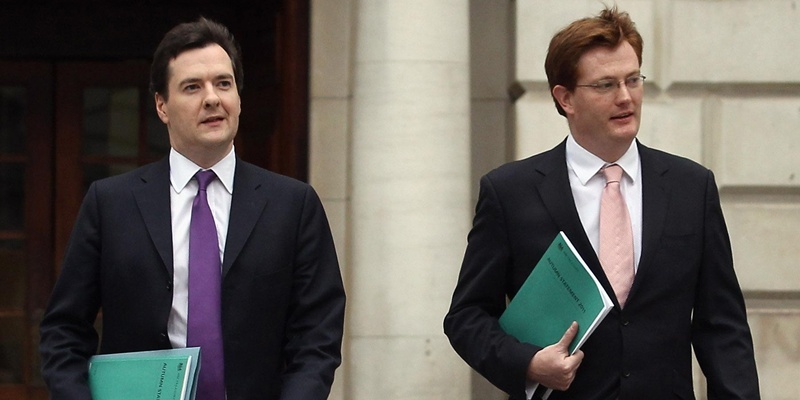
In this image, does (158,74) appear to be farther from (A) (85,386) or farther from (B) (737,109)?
(B) (737,109)

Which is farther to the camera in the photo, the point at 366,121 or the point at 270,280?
the point at 366,121

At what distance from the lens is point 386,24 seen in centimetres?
698

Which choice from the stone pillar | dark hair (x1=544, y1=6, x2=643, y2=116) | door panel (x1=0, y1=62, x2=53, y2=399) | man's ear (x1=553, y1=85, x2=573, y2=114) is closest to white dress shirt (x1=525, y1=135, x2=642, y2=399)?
man's ear (x1=553, y1=85, x2=573, y2=114)

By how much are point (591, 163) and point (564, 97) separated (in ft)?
0.65

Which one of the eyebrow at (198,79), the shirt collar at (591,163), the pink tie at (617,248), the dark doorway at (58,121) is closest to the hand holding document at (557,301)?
the pink tie at (617,248)

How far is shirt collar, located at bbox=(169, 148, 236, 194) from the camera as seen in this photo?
410 centimetres

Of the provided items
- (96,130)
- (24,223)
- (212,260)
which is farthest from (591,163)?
(24,223)

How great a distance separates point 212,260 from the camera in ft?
13.0

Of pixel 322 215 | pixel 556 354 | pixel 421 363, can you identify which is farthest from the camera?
pixel 421 363

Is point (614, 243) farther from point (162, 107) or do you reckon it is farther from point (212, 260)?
point (162, 107)

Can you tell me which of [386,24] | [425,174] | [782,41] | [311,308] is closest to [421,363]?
[425,174]

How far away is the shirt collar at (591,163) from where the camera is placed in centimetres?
415

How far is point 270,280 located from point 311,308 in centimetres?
14

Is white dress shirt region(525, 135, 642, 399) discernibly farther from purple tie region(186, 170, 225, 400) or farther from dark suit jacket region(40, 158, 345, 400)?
purple tie region(186, 170, 225, 400)
